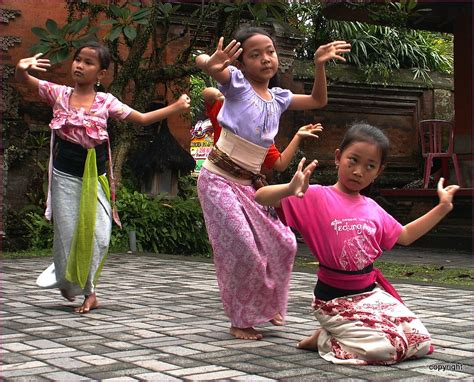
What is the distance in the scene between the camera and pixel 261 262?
4504 millimetres

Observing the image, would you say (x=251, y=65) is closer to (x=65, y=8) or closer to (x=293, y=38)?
(x=65, y=8)

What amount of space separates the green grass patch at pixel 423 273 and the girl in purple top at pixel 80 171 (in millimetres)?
3157

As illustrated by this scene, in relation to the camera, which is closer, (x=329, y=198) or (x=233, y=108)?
(x=329, y=198)

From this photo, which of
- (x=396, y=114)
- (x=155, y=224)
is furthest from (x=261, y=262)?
(x=396, y=114)

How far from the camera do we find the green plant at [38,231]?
10336mm

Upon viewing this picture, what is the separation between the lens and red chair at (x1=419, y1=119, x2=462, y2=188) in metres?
11.9

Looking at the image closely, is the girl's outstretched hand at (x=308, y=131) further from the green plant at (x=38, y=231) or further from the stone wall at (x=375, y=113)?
the stone wall at (x=375, y=113)

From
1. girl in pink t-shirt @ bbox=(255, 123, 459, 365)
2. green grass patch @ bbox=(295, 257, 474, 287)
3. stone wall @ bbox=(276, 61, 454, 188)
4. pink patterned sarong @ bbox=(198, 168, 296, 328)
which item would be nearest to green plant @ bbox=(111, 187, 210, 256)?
green grass patch @ bbox=(295, 257, 474, 287)

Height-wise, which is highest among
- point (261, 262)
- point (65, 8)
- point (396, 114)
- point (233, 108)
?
point (65, 8)

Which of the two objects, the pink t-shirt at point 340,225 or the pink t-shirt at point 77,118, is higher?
the pink t-shirt at point 77,118

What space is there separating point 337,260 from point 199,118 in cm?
1837

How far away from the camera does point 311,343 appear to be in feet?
13.5

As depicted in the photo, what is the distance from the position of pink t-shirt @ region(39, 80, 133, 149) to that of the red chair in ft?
23.4

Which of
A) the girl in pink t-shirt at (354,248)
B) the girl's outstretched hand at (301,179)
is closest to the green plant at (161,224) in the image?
the girl in pink t-shirt at (354,248)
